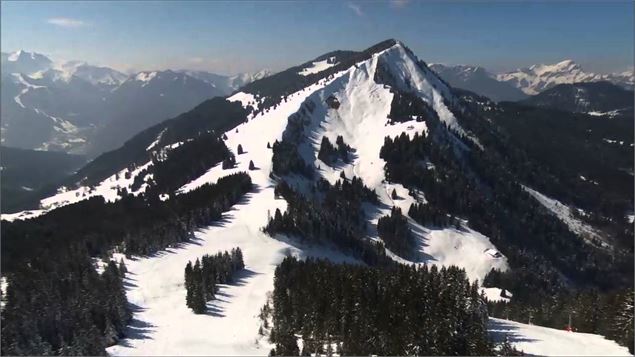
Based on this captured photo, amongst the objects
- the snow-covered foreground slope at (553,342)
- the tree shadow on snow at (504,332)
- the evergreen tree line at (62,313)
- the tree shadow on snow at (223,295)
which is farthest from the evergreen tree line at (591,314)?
the evergreen tree line at (62,313)

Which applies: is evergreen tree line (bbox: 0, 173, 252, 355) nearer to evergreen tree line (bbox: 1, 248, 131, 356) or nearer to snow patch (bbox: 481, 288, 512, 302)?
evergreen tree line (bbox: 1, 248, 131, 356)

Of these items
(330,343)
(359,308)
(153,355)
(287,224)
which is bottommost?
(153,355)

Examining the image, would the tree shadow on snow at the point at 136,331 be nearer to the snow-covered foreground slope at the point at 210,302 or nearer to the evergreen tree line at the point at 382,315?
the snow-covered foreground slope at the point at 210,302

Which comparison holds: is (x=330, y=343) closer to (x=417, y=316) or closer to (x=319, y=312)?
(x=319, y=312)

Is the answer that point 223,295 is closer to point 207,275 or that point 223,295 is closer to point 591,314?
point 207,275

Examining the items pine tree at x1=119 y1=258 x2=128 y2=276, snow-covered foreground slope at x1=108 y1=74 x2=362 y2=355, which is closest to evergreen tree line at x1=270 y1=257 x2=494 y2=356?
snow-covered foreground slope at x1=108 y1=74 x2=362 y2=355

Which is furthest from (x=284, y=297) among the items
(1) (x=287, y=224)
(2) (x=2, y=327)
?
(1) (x=287, y=224)

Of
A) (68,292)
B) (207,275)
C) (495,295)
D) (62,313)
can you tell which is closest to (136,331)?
(62,313)
